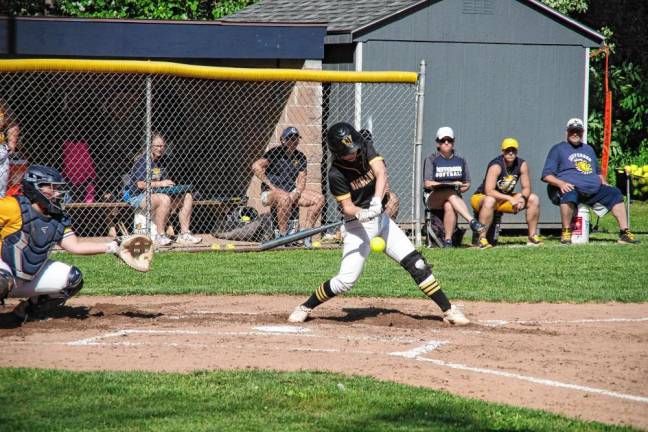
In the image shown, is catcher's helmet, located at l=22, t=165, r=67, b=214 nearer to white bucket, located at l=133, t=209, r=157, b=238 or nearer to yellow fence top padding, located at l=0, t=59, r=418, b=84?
yellow fence top padding, located at l=0, t=59, r=418, b=84

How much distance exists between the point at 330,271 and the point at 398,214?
3.48 metres

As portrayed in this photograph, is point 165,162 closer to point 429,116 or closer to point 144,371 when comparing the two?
point 429,116

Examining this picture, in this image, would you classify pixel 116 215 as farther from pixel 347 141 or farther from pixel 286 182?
pixel 347 141

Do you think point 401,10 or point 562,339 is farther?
point 401,10

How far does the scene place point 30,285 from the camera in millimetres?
8617

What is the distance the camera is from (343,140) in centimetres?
847

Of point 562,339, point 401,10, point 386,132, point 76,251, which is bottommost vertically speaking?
point 562,339

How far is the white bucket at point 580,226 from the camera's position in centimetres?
1491

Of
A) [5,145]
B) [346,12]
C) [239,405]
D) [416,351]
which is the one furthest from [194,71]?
[239,405]

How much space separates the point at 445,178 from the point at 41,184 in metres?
7.26

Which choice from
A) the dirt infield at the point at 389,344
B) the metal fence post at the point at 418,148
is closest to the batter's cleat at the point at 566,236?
the metal fence post at the point at 418,148

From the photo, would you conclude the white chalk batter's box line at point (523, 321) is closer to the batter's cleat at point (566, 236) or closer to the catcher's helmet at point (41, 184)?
the catcher's helmet at point (41, 184)

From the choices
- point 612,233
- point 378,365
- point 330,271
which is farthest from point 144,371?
point 612,233

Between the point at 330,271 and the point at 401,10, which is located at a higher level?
the point at 401,10
